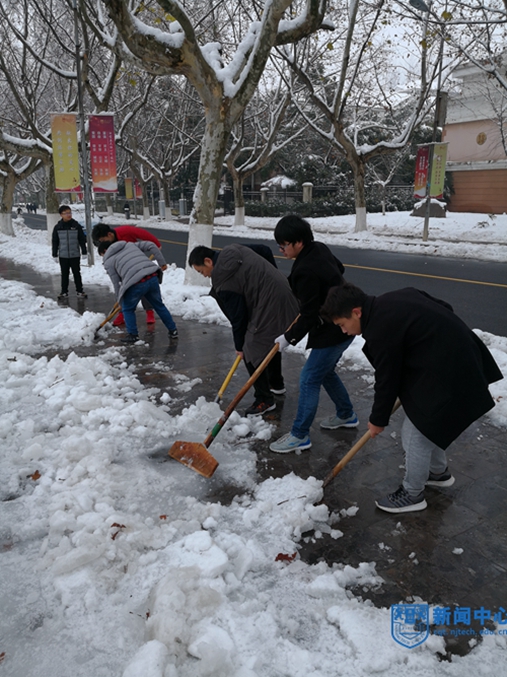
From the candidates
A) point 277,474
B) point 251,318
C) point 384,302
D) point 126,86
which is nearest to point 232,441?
point 277,474

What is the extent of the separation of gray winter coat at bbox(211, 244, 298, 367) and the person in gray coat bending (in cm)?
237

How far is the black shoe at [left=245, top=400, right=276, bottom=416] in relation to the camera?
176 inches

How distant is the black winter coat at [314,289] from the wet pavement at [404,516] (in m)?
0.87

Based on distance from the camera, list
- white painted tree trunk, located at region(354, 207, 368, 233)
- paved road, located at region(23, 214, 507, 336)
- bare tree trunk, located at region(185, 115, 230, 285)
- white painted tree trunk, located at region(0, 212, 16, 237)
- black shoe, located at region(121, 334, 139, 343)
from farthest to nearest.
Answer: white painted tree trunk, located at region(0, 212, 16, 237)
white painted tree trunk, located at region(354, 207, 368, 233)
bare tree trunk, located at region(185, 115, 230, 285)
paved road, located at region(23, 214, 507, 336)
black shoe, located at region(121, 334, 139, 343)

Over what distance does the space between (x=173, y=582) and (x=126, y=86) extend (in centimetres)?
2347

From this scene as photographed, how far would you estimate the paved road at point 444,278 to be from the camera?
792cm

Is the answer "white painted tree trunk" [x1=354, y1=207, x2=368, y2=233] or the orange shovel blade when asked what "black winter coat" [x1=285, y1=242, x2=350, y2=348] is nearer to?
the orange shovel blade

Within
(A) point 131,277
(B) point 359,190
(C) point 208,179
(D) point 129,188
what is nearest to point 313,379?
(A) point 131,277

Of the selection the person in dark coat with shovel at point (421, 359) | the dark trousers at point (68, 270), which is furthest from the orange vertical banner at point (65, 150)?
the person in dark coat with shovel at point (421, 359)

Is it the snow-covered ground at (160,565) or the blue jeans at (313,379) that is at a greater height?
the blue jeans at (313,379)

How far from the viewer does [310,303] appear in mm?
3484

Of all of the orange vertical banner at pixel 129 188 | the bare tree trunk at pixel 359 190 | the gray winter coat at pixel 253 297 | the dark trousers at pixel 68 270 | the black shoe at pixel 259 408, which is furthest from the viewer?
the orange vertical banner at pixel 129 188

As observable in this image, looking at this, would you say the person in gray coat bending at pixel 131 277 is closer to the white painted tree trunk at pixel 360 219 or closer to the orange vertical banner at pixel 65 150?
the orange vertical banner at pixel 65 150

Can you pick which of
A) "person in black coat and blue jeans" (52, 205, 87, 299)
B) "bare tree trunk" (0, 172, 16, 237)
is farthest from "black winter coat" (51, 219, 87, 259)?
"bare tree trunk" (0, 172, 16, 237)
